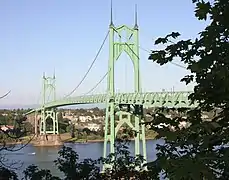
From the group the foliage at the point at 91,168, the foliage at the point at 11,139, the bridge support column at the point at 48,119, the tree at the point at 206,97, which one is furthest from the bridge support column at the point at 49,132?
the tree at the point at 206,97

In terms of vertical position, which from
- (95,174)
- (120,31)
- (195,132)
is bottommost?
(95,174)

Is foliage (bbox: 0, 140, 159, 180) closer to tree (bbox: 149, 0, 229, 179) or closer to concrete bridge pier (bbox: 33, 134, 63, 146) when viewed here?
tree (bbox: 149, 0, 229, 179)

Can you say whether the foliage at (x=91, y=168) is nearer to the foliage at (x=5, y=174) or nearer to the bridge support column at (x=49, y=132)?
the foliage at (x=5, y=174)

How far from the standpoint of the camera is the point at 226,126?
1.04 meters

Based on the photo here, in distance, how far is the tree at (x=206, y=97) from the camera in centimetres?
90

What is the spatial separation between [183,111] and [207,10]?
45 cm

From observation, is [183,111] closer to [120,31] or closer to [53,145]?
[120,31]

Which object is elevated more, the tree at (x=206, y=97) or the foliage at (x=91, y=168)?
the tree at (x=206, y=97)

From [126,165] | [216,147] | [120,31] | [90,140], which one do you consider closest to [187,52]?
[216,147]

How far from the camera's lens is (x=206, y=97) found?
3.59 feet

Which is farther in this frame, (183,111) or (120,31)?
(120,31)

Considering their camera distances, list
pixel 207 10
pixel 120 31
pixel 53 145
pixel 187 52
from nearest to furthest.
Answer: pixel 207 10
pixel 187 52
pixel 120 31
pixel 53 145

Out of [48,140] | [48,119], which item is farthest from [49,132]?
[48,119]

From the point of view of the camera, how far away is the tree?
90 centimetres
